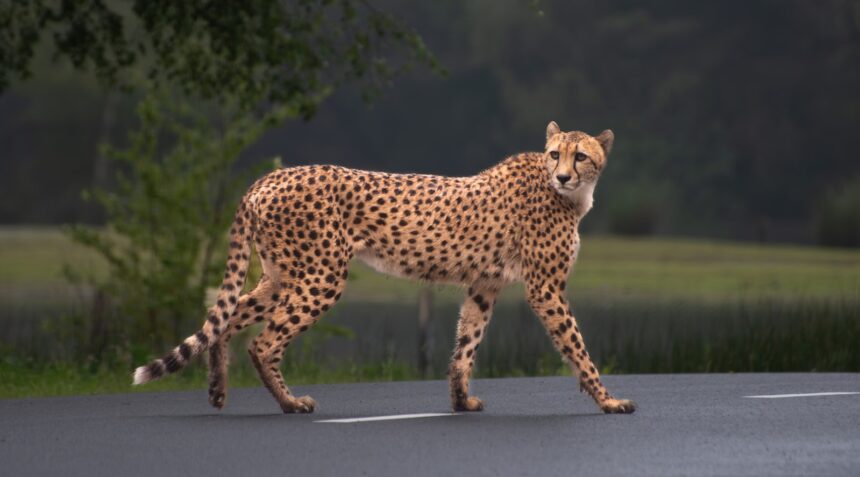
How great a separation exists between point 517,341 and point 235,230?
21.2ft

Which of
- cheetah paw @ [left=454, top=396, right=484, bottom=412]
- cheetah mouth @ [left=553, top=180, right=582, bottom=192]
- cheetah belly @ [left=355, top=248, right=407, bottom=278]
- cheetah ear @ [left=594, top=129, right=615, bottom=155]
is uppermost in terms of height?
cheetah ear @ [left=594, top=129, right=615, bottom=155]

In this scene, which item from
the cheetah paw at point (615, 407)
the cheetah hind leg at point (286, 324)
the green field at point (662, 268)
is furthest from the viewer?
the green field at point (662, 268)

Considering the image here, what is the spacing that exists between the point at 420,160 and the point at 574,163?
55.4 metres

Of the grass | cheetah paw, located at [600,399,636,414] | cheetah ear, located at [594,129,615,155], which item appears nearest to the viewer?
cheetah paw, located at [600,399,636,414]

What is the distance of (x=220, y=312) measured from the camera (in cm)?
1078

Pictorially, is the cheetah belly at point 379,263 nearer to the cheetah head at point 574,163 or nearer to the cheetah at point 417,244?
the cheetah at point 417,244

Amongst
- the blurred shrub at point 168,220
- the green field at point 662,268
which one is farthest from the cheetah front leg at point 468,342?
the green field at point 662,268

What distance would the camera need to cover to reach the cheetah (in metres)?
10.8

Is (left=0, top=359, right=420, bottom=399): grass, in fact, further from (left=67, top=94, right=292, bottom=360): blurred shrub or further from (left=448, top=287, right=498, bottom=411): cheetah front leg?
(left=448, top=287, right=498, bottom=411): cheetah front leg

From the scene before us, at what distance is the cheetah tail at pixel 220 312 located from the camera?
1034 centimetres

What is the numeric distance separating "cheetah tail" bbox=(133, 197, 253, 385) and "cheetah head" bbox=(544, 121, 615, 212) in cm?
215

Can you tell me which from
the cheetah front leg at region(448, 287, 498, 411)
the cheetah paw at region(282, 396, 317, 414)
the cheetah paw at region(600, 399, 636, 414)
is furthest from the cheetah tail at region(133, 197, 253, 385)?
the cheetah paw at region(600, 399, 636, 414)

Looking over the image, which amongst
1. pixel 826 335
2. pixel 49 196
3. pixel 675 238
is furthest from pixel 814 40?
pixel 826 335

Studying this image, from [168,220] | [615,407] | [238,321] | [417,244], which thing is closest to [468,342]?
[417,244]
